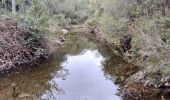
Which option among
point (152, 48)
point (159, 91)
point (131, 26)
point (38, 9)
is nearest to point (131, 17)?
point (131, 26)

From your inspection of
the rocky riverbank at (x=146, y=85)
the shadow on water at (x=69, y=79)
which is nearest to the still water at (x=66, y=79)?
the shadow on water at (x=69, y=79)

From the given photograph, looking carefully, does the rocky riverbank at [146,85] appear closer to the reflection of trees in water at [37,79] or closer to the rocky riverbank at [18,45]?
the reflection of trees in water at [37,79]

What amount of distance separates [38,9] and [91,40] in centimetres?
1089

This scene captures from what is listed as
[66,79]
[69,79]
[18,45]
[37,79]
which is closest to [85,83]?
[69,79]

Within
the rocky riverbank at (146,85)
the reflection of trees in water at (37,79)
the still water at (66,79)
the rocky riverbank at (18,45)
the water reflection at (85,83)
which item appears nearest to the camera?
the rocky riverbank at (146,85)

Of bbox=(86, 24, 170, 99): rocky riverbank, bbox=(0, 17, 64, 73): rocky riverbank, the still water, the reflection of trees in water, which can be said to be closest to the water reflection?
the still water

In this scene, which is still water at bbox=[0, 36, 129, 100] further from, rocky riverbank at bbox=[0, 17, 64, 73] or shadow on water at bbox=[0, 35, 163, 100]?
rocky riverbank at bbox=[0, 17, 64, 73]

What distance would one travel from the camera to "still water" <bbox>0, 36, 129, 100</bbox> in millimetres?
13219

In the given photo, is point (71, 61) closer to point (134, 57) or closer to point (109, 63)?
point (109, 63)

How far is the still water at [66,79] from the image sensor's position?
43.4 feet

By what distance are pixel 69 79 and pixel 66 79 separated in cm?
15

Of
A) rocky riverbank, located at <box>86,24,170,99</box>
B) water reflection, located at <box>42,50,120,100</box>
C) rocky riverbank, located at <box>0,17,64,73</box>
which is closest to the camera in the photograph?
rocky riverbank, located at <box>86,24,170,99</box>

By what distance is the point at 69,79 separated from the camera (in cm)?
1602

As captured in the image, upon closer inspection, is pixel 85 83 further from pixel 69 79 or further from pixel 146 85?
pixel 146 85
